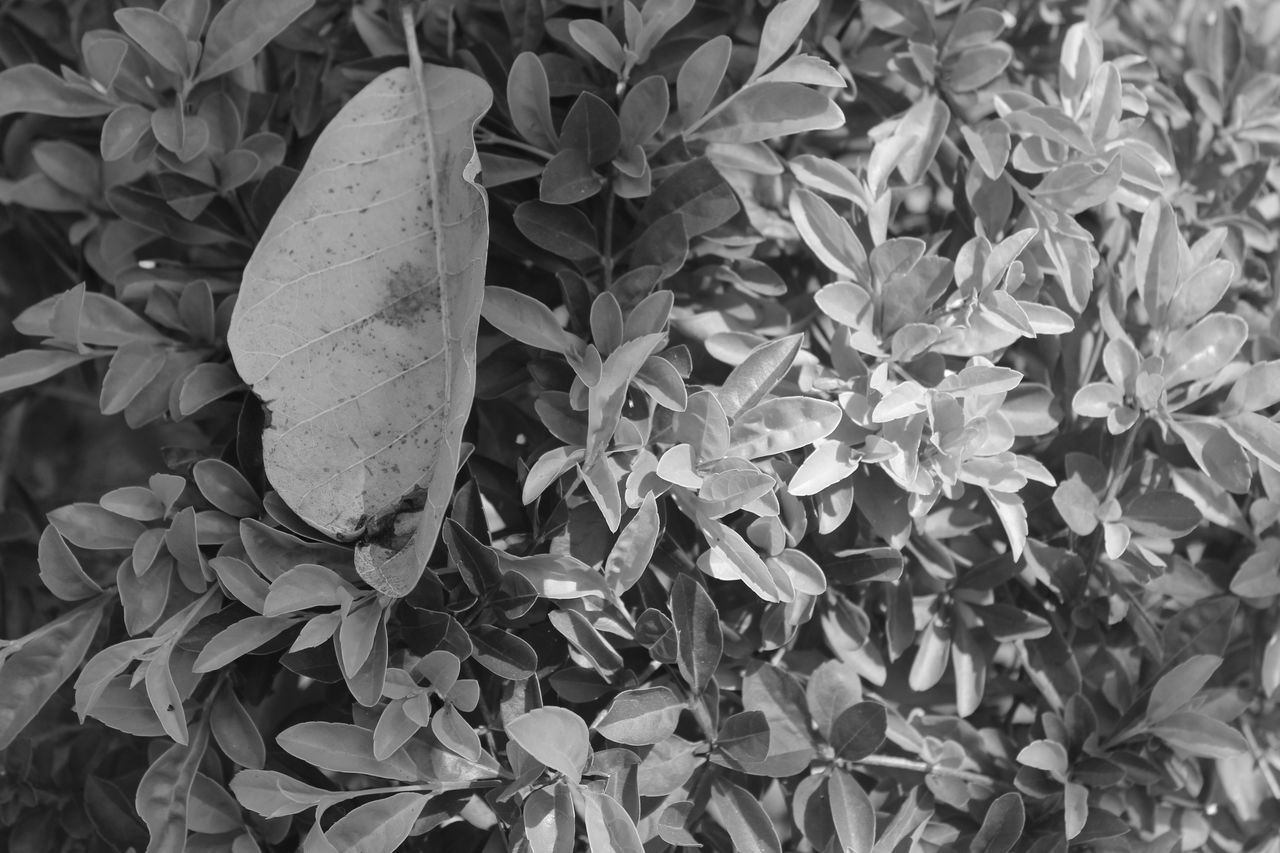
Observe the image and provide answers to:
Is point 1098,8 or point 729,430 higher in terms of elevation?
point 1098,8

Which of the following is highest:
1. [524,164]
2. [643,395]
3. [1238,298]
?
[524,164]

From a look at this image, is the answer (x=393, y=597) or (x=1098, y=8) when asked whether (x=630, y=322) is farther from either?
(x=1098, y=8)

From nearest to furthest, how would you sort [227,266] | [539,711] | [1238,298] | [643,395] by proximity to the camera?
→ [539,711] → [643,395] → [227,266] → [1238,298]

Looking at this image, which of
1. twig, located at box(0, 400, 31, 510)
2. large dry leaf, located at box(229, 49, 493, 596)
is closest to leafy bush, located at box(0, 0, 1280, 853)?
large dry leaf, located at box(229, 49, 493, 596)

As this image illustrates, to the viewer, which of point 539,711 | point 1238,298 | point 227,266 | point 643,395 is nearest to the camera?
point 539,711

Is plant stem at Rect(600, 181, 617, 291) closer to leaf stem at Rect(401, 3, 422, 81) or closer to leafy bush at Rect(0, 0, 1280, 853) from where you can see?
leafy bush at Rect(0, 0, 1280, 853)

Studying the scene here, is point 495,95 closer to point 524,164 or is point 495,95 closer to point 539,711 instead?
point 524,164

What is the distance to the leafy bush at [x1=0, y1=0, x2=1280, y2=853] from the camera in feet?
2.08

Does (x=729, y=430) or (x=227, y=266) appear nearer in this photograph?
(x=729, y=430)

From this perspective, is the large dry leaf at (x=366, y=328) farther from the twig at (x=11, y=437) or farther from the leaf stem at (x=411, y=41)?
the twig at (x=11, y=437)

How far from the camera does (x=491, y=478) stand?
2.43 feet

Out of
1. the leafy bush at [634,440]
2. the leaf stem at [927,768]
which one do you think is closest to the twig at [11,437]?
the leafy bush at [634,440]

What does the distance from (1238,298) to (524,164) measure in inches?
25.8

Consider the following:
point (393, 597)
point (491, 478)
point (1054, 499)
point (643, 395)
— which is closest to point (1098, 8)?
point (1054, 499)
